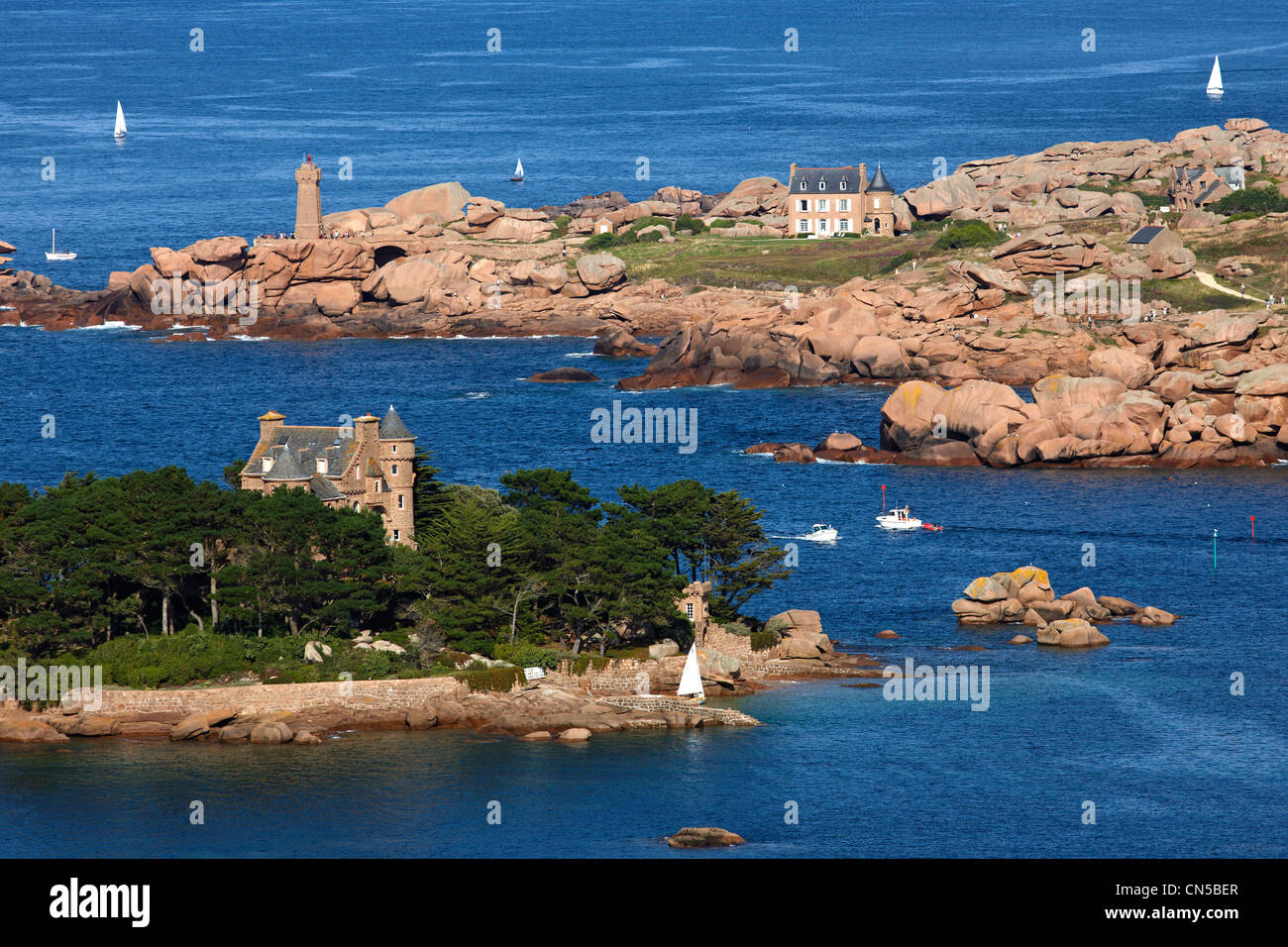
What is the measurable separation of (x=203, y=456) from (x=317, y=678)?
55.3m

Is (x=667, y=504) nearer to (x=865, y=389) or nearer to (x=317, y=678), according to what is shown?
(x=317, y=678)

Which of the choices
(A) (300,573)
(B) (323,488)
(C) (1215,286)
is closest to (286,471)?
(B) (323,488)

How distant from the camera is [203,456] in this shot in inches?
5276

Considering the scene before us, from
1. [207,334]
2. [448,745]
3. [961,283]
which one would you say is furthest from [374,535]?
[207,334]

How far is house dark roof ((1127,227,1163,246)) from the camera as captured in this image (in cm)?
18150

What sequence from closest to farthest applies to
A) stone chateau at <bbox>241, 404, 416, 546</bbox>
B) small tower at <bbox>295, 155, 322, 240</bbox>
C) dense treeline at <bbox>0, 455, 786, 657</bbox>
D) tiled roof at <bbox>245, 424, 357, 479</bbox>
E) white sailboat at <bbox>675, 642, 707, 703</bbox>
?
white sailboat at <bbox>675, 642, 707, 703</bbox> → dense treeline at <bbox>0, 455, 786, 657</bbox> → stone chateau at <bbox>241, 404, 416, 546</bbox> → tiled roof at <bbox>245, 424, 357, 479</bbox> → small tower at <bbox>295, 155, 322, 240</bbox>

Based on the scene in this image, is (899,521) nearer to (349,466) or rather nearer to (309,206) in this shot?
(349,466)

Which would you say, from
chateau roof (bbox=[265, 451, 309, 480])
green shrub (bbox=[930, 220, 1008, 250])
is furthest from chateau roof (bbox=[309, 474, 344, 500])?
green shrub (bbox=[930, 220, 1008, 250])

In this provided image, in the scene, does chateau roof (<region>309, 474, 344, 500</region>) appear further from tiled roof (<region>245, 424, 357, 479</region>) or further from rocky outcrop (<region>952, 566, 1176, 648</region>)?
rocky outcrop (<region>952, 566, 1176, 648</region>)

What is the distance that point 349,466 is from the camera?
90.5m

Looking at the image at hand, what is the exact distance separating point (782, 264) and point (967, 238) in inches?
713

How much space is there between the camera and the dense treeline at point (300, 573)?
280 ft

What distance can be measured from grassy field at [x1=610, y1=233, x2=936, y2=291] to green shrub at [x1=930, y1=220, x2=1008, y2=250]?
2.11 metres

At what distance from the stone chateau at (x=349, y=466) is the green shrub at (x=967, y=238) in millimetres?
106847
